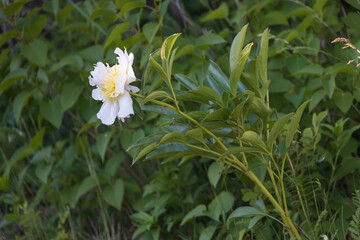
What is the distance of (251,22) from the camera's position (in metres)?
1.91

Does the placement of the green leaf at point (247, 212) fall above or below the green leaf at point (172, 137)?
below

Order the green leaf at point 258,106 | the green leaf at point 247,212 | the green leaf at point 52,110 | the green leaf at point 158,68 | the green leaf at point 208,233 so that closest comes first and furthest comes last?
the green leaf at point 158,68, the green leaf at point 258,106, the green leaf at point 247,212, the green leaf at point 208,233, the green leaf at point 52,110

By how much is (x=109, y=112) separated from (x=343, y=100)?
89 centimetres

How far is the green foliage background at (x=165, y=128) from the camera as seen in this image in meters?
1.46

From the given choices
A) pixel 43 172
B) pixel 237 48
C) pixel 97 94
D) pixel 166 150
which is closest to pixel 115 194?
pixel 43 172

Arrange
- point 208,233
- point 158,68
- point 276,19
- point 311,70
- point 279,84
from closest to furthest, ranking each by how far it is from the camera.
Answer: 1. point 158,68
2. point 208,233
3. point 311,70
4. point 279,84
5. point 276,19

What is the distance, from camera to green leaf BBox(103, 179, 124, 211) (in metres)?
1.76

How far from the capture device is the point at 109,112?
3.24 feet

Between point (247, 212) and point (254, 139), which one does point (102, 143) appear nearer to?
point (247, 212)

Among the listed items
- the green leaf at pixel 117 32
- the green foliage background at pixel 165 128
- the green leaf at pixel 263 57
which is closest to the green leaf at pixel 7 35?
the green foliage background at pixel 165 128

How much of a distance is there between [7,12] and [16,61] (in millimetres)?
254

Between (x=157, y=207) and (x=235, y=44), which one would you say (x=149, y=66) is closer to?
(x=235, y=44)

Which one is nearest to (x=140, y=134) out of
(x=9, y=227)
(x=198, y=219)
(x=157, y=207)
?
(x=157, y=207)

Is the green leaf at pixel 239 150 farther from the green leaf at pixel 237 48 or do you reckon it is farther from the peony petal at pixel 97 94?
the peony petal at pixel 97 94
